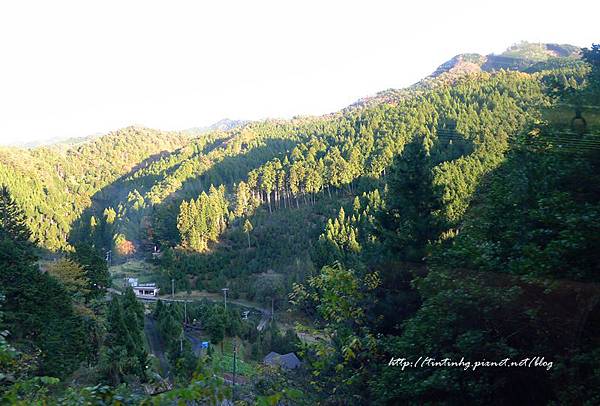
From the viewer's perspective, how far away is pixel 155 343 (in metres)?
19.9

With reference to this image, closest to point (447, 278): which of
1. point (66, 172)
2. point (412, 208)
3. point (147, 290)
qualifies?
point (412, 208)

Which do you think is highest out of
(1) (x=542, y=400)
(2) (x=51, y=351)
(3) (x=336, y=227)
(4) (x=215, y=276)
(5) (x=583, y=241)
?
(5) (x=583, y=241)

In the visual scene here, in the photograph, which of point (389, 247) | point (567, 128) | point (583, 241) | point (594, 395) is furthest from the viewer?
point (389, 247)

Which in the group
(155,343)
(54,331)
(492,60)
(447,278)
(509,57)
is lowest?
(155,343)

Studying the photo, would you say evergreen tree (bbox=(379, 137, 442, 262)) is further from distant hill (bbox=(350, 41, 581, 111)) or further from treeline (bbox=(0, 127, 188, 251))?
distant hill (bbox=(350, 41, 581, 111))

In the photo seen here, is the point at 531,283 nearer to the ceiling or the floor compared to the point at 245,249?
nearer to the ceiling

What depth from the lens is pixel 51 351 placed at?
10867 millimetres

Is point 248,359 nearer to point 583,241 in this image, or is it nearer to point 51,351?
point 51,351

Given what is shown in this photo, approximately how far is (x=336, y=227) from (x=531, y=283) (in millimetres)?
26179

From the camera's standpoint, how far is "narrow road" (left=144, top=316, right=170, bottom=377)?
17078mm

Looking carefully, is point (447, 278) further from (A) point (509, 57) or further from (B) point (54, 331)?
(A) point (509, 57)

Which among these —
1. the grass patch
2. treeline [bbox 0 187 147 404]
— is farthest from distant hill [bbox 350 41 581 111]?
treeline [bbox 0 187 147 404]

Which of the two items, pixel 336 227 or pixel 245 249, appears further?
pixel 245 249

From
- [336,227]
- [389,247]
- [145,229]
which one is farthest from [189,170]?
[389,247]
